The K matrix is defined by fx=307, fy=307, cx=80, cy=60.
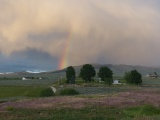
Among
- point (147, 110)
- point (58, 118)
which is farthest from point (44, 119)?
point (147, 110)

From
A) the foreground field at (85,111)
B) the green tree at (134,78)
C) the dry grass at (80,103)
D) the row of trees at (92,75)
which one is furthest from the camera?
the row of trees at (92,75)

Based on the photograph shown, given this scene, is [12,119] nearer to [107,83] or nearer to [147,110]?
[147,110]

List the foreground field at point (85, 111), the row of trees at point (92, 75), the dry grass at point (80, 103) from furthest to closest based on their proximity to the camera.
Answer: the row of trees at point (92, 75) < the dry grass at point (80, 103) < the foreground field at point (85, 111)

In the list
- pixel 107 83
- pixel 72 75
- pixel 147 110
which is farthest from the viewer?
pixel 72 75

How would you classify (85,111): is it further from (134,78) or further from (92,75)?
(92,75)

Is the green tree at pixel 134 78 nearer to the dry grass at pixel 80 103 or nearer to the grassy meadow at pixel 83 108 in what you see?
the grassy meadow at pixel 83 108

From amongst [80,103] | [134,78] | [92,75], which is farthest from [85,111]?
[92,75]

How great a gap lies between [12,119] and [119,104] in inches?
748

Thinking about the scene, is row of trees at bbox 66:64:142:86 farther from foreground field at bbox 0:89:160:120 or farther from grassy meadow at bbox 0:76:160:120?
foreground field at bbox 0:89:160:120

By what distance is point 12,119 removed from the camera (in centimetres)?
3381

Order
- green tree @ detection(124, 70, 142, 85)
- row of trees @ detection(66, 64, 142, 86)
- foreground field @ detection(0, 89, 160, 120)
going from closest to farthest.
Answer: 1. foreground field @ detection(0, 89, 160, 120)
2. green tree @ detection(124, 70, 142, 85)
3. row of trees @ detection(66, 64, 142, 86)

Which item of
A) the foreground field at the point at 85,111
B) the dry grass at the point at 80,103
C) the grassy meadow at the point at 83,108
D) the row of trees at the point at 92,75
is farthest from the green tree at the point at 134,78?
the foreground field at the point at 85,111

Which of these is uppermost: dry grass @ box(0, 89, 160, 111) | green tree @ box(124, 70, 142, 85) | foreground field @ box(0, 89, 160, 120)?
green tree @ box(124, 70, 142, 85)

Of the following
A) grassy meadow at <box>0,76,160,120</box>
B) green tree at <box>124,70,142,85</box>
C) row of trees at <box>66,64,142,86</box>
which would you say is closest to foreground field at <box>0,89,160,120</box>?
grassy meadow at <box>0,76,160,120</box>
